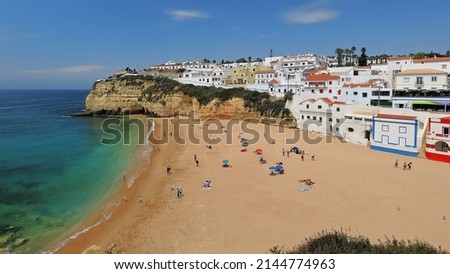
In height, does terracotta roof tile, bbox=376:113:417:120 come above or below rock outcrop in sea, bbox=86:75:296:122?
below

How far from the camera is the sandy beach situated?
15722mm

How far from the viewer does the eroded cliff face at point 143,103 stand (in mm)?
58938

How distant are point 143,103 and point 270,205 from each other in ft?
190

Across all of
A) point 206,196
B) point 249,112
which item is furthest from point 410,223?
point 249,112

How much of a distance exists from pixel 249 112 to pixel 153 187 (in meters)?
32.9

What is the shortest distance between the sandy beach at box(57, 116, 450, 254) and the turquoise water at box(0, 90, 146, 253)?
215cm

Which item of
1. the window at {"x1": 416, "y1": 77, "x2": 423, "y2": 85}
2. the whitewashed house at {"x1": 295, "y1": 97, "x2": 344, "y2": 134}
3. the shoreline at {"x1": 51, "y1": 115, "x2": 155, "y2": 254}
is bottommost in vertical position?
the shoreline at {"x1": 51, "y1": 115, "x2": 155, "y2": 254}

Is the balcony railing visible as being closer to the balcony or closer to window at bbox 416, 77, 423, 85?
the balcony

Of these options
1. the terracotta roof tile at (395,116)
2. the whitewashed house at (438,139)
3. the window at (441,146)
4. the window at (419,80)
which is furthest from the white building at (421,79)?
the window at (441,146)

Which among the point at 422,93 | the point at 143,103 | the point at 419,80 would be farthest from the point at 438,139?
the point at 143,103

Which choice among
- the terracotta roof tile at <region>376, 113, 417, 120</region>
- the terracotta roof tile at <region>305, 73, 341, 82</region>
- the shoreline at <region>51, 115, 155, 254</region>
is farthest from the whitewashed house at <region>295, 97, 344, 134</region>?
the shoreline at <region>51, 115, 155, 254</region>

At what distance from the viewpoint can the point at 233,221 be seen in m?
17.5

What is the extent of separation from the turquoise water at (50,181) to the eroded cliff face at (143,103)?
56.5ft

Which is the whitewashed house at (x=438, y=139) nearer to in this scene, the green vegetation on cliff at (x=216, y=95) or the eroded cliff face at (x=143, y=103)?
the green vegetation on cliff at (x=216, y=95)
